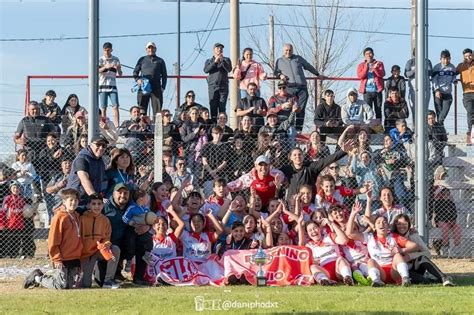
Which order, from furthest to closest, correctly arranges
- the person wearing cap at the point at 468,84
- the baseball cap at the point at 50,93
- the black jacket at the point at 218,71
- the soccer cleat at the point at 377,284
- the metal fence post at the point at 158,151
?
the person wearing cap at the point at 468,84 < the black jacket at the point at 218,71 < the baseball cap at the point at 50,93 < the metal fence post at the point at 158,151 < the soccer cleat at the point at 377,284

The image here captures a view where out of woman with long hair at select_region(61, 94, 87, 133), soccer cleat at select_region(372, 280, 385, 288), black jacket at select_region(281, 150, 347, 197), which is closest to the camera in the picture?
A: soccer cleat at select_region(372, 280, 385, 288)

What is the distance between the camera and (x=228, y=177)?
53.4 feet

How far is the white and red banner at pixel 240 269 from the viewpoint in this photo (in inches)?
524

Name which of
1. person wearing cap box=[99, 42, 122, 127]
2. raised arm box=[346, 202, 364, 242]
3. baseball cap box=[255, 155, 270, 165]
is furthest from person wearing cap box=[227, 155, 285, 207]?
person wearing cap box=[99, 42, 122, 127]

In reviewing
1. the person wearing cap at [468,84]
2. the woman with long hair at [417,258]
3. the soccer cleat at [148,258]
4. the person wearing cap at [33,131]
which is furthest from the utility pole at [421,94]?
the person wearing cap at [33,131]

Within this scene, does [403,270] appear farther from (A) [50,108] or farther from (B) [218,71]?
(A) [50,108]

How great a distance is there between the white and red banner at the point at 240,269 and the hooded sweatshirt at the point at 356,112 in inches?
205

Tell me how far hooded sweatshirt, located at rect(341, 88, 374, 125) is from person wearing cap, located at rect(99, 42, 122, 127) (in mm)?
4229

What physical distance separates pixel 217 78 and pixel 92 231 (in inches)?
251

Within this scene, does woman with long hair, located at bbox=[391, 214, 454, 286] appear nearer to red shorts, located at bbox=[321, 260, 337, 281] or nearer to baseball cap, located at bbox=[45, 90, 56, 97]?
red shorts, located at bbox=[321, 260, 337, 281]

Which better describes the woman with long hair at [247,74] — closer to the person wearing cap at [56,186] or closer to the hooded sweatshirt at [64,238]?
the person wearing cap at [56,186]

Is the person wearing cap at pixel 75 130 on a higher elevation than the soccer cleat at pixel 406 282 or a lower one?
higher

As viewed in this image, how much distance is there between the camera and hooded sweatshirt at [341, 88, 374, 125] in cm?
1820

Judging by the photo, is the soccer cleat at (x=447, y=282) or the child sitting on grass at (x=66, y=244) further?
the soccer cleat at (x=447, y=282)
